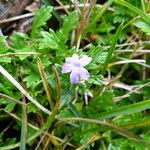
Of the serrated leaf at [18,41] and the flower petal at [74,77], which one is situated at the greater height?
the serrated leaf at [18,41]

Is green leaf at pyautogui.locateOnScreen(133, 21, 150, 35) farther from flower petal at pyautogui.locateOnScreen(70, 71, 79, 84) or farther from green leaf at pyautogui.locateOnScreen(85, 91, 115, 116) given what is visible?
flower petal at pyautogui.locateOnScreen(70, 71, 79, 84)

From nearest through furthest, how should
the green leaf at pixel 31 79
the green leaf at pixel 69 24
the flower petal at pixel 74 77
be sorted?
the flower petal at pixel 74 77
the green leaf at pixel 31 79
the green leaf at pixel 69 24

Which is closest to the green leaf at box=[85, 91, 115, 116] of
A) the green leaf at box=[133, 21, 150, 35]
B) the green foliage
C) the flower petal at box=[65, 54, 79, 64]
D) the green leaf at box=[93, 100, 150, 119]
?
the green foliage

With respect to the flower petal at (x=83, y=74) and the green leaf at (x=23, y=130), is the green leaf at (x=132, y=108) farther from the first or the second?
the green leaf at (x=23, y=130)

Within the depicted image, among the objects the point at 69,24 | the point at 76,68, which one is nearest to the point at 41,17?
the point at 69,24

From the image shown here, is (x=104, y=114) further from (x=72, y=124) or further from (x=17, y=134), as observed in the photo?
(x=17, y=134)

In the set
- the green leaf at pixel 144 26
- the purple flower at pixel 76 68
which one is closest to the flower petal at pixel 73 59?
the purple flower at pixel 76 68

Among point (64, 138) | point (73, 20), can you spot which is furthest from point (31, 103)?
point (73, 20)
